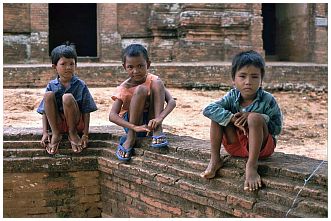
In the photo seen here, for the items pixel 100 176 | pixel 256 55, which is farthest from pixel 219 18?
pixel 256 55

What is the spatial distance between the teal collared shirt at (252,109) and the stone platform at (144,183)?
280mm

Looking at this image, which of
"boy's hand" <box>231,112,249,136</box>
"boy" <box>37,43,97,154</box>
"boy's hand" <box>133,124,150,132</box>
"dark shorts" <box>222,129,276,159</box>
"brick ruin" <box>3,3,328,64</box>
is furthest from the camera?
"brick ruin" <box>3,3,328,64</box>

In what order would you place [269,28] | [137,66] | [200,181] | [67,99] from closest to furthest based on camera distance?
1. [200,181]
2. [137,66]
3. [67,99]
4. [269,28]

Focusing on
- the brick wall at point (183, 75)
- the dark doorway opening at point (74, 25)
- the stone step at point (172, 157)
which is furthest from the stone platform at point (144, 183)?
the dark doorway opening at point (74, 25)

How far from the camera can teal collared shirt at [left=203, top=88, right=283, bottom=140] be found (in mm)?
3383

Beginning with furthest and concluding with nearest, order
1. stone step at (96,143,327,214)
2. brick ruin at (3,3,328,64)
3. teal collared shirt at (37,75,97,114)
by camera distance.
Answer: brick ruin at (3,3,328,64), teal collared shirt at (37,75,97,114), stone step at (96,143,327,214)

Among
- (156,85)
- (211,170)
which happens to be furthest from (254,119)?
(156,85)

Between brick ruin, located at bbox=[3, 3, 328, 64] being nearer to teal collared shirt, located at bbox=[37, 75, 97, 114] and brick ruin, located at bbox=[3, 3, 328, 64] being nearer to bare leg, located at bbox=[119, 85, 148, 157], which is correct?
teal collared shirt, located at bbox=[37, 75, 97, 114]

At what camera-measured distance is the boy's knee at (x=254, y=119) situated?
10.5ft

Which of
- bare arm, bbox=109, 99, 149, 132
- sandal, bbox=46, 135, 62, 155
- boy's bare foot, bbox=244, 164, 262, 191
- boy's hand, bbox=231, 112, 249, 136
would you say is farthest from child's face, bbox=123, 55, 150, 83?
boy's bare foot, bbox=244, 164, 262, 191

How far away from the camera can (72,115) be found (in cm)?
444

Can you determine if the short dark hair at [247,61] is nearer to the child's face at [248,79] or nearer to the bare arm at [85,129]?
the child's face at [248,79]

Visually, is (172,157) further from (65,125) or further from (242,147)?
(65,125)

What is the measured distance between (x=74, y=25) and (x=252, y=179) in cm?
1446
